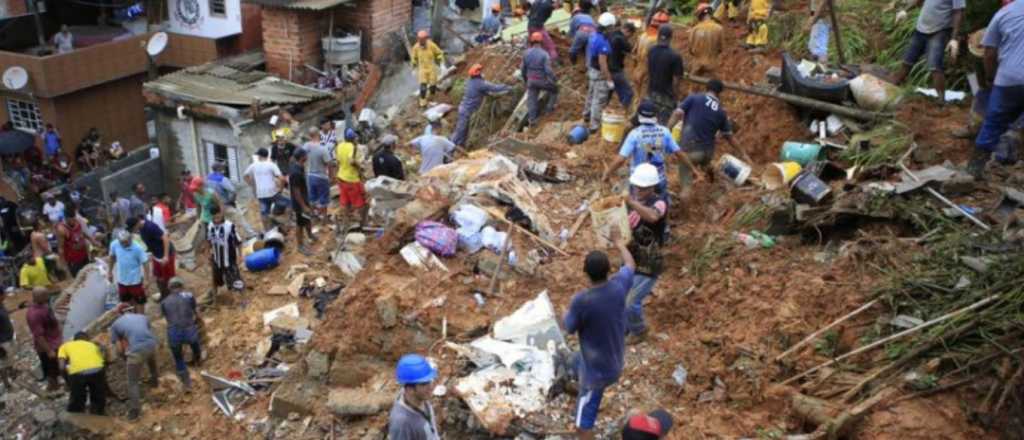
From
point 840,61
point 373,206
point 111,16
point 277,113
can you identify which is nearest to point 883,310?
point 840,61

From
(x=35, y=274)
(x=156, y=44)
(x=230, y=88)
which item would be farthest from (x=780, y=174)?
(x=156, y=44)

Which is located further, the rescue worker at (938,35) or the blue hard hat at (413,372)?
the rescue worker at (938,35)

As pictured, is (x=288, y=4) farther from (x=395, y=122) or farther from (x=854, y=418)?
(x=854, y=418)

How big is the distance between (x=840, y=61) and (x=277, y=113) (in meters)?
9.80

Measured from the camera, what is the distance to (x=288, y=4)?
17.1 meters

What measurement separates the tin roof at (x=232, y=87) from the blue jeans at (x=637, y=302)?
Result: 10.8 metres

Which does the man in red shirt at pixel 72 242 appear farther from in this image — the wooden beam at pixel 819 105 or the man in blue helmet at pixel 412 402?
the man in blue helmet at pixel 412 402

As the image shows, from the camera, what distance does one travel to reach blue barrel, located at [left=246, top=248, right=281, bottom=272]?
11195 millimetres

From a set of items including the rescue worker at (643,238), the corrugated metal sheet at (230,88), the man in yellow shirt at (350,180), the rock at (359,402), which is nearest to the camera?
the rescue worker at (643,238)

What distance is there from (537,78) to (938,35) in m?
5.19

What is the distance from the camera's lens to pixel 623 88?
11461 millimetres

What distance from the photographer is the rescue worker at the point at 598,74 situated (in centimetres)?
1111

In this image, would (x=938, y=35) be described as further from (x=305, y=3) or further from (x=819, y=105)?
(x=305, y=3)

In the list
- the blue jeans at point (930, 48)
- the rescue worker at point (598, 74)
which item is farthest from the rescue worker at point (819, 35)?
the rescue worker at point (598, 74)
